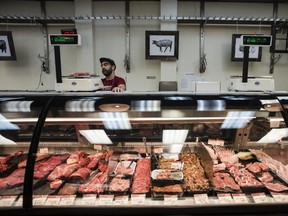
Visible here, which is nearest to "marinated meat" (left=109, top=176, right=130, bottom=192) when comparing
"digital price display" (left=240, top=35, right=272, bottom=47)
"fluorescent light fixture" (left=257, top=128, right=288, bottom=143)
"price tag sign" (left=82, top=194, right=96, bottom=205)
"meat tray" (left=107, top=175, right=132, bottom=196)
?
"meat tray" (left=107, top=175, right=132, bottom=196)

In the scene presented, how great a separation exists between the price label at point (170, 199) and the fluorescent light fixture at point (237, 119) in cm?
72

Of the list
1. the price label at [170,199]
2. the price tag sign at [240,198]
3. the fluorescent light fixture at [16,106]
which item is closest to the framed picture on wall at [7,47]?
the fluorescent light fixture at [16,106]

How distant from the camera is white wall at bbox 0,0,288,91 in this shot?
503cm

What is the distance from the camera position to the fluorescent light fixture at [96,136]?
189cm

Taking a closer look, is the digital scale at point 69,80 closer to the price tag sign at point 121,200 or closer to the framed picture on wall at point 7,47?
the price tag sign at point 121,200

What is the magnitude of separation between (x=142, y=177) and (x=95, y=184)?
1.11ft

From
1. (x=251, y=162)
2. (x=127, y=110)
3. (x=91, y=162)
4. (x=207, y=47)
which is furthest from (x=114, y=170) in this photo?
(x=207, y=47)

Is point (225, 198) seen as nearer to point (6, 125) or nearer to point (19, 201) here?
point (19, 201)

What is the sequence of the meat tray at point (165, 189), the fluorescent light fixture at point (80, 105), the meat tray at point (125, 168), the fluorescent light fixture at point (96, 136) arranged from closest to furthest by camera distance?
the meat tray at point (165, 189) → the fluorescent light fixture at point (80, 105) → the meat tray at point (125, 168) → the fluorescent light fixture at point (96, 136)

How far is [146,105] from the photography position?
159 cm

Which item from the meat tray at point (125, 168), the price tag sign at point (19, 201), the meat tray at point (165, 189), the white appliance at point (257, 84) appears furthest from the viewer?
the white appliance at point (257, 84)

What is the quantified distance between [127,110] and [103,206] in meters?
0.64

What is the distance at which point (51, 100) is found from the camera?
156 centimetres

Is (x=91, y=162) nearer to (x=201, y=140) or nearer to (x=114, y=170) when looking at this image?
(x=114, y=170)
